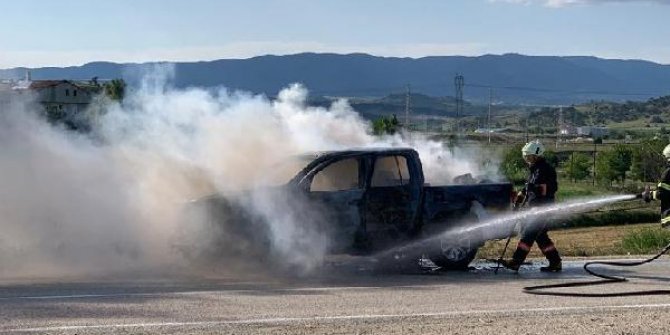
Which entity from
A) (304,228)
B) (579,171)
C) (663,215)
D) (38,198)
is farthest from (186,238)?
(579,171)

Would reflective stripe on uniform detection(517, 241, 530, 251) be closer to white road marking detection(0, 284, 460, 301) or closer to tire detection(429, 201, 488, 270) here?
tire detection(429, 201, 488, 270)

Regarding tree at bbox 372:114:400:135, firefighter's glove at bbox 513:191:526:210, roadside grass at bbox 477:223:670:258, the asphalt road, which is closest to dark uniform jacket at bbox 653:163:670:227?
the asphalt road

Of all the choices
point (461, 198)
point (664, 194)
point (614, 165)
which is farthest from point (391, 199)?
point (614, 165)

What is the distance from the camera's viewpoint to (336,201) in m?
13.4

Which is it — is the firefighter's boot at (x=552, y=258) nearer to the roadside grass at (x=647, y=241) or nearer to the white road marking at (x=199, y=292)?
the white road marking at (x=199, y=292)

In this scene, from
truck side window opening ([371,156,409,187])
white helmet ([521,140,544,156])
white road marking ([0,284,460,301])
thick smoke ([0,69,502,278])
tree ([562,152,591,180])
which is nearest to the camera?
white road marking ([0,284,460,301])

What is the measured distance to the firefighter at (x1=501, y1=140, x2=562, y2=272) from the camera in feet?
44.9

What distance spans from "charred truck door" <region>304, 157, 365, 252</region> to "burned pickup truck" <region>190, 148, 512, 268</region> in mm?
15

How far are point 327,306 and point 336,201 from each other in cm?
330

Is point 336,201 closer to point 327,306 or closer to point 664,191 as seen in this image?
point 327,306

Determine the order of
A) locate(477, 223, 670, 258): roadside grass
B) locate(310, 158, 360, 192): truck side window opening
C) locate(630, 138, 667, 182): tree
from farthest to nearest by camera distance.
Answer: locate(630, 138, 667, 182): tree < locate(477, 223, 670, 258): roadside grass < locate(310, 158, 360, 192): truck side window opening

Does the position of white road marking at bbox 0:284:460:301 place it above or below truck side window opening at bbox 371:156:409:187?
below

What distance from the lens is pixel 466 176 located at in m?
15.4

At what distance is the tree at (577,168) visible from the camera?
74312 mm
